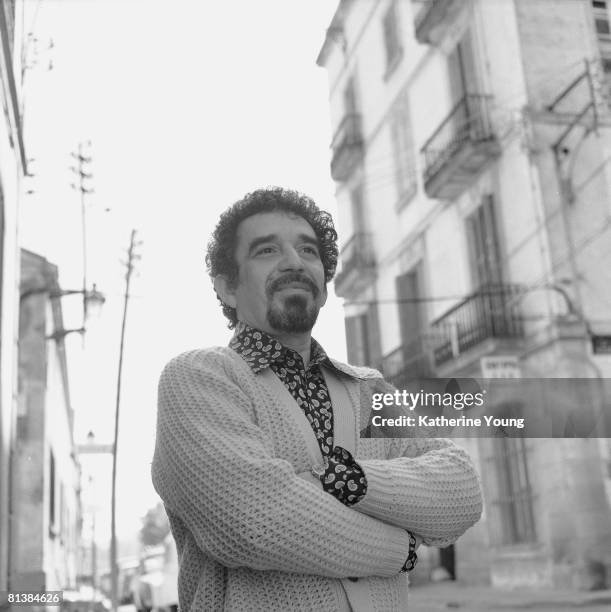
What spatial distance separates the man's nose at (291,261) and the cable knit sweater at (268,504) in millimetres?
161

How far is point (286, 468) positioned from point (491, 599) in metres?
4.02

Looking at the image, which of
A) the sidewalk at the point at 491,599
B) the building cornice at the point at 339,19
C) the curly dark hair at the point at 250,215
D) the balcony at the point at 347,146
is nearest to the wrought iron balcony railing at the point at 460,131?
the balcony at the point at 347,146

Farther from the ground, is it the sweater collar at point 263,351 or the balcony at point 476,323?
the balcony at point 476,323

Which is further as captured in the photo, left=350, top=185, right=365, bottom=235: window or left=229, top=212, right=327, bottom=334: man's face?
left=350, top=185, right=365, bottom=235: window

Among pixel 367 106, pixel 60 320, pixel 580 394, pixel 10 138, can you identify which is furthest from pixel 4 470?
pixel 367 106

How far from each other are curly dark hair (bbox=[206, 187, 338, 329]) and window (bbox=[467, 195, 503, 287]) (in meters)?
4.67

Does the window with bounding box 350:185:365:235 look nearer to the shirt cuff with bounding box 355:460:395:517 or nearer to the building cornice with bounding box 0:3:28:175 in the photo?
the building cornice with bounding box 0:3:28:175

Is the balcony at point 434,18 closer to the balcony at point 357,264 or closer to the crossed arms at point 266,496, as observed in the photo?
the balcony at point 357,264

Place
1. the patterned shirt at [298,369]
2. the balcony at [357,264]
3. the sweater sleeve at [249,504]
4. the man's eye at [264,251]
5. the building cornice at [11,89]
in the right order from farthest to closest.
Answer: the balcony at [357,264]
the building cornice at [11,89]
the man's eye at [264,251]
the patterned shirt at [298,369]
the sweater sleeve at [249,504]

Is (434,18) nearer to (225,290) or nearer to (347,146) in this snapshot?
(347,146)

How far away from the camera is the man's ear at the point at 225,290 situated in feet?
4.64

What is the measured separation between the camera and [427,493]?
3.74 ft

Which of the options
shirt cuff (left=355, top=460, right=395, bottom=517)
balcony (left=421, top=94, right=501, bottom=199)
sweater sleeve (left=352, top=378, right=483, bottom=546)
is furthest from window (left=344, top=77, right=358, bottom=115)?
shirt cuff (left=355, top=460, right=395, bottom=517)

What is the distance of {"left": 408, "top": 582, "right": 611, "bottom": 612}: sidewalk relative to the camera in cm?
414
